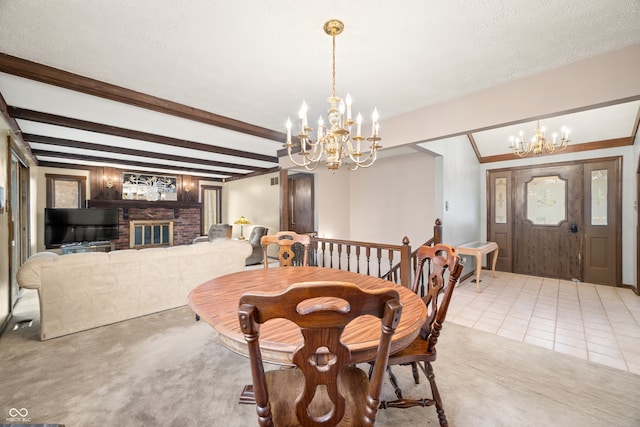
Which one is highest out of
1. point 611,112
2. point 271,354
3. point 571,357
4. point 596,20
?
point 611,112

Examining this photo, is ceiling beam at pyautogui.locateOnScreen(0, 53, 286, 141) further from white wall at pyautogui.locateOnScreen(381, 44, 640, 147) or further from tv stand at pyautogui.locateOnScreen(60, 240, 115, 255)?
tv stand at pyautogui.locateOnScreen(60, 240, 115, 255)

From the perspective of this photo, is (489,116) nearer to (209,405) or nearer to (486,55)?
(486,55)

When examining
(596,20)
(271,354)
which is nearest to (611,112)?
(596,20)

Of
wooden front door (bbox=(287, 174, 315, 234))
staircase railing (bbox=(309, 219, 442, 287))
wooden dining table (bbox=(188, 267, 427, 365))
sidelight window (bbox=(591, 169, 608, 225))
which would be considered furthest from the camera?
wooden front door (bbox=(287, 174, 315, 234))

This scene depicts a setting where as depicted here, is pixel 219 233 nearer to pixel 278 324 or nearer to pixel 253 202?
pixel 253 202

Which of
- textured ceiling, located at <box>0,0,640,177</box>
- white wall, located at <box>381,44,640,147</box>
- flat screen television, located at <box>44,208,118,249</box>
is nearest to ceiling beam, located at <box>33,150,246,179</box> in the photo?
flat screen television, located at <box>44,208,118,249</box>

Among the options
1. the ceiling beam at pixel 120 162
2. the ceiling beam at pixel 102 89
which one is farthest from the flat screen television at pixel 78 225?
the ceiling beam at pixel 102 89

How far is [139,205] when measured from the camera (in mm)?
7125

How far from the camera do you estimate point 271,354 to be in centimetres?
100

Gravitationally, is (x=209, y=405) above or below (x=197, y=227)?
below

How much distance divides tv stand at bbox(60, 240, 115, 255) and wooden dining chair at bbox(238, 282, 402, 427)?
6.51m

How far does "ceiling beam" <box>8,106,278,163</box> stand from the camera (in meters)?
2.97

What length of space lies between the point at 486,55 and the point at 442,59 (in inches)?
12.7

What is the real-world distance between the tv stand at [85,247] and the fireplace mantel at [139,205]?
1.05 meters
